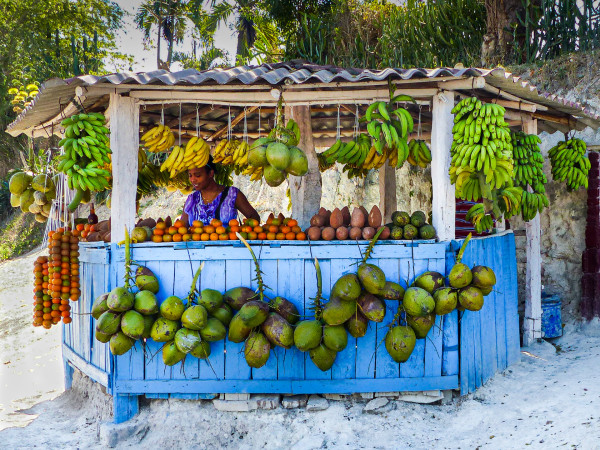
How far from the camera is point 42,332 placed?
8.92 m

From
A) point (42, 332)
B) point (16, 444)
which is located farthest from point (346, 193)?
point (16, 444)

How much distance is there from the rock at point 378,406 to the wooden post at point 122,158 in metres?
2.52

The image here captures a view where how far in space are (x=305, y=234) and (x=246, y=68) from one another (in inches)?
59.4

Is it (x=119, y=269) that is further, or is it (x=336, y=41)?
(x=336, y=41)

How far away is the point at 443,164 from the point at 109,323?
2995mm

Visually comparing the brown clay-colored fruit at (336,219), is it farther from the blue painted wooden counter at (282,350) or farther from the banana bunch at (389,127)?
the banana bunch at (389,127)

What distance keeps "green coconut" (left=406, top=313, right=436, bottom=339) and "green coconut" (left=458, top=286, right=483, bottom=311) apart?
26 centimetres

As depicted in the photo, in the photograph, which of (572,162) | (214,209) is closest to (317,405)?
(214,209)

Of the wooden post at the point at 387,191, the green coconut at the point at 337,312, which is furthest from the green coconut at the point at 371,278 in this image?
the wooden post at the point at 387,191

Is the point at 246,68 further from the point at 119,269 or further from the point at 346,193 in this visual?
the point at 346,193

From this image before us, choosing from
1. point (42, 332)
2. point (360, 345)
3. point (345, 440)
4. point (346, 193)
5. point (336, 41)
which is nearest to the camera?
point (345, 440)

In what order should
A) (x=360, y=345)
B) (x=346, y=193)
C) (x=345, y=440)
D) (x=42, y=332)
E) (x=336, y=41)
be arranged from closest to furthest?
(x=345, y=440) → (x=360, y=345) → (x=42, y=332) → (x=346, y=193) → (x=336, y=41)

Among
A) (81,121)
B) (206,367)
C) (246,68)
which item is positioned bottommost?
(206,367)

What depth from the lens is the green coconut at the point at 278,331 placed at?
3.91 meters
